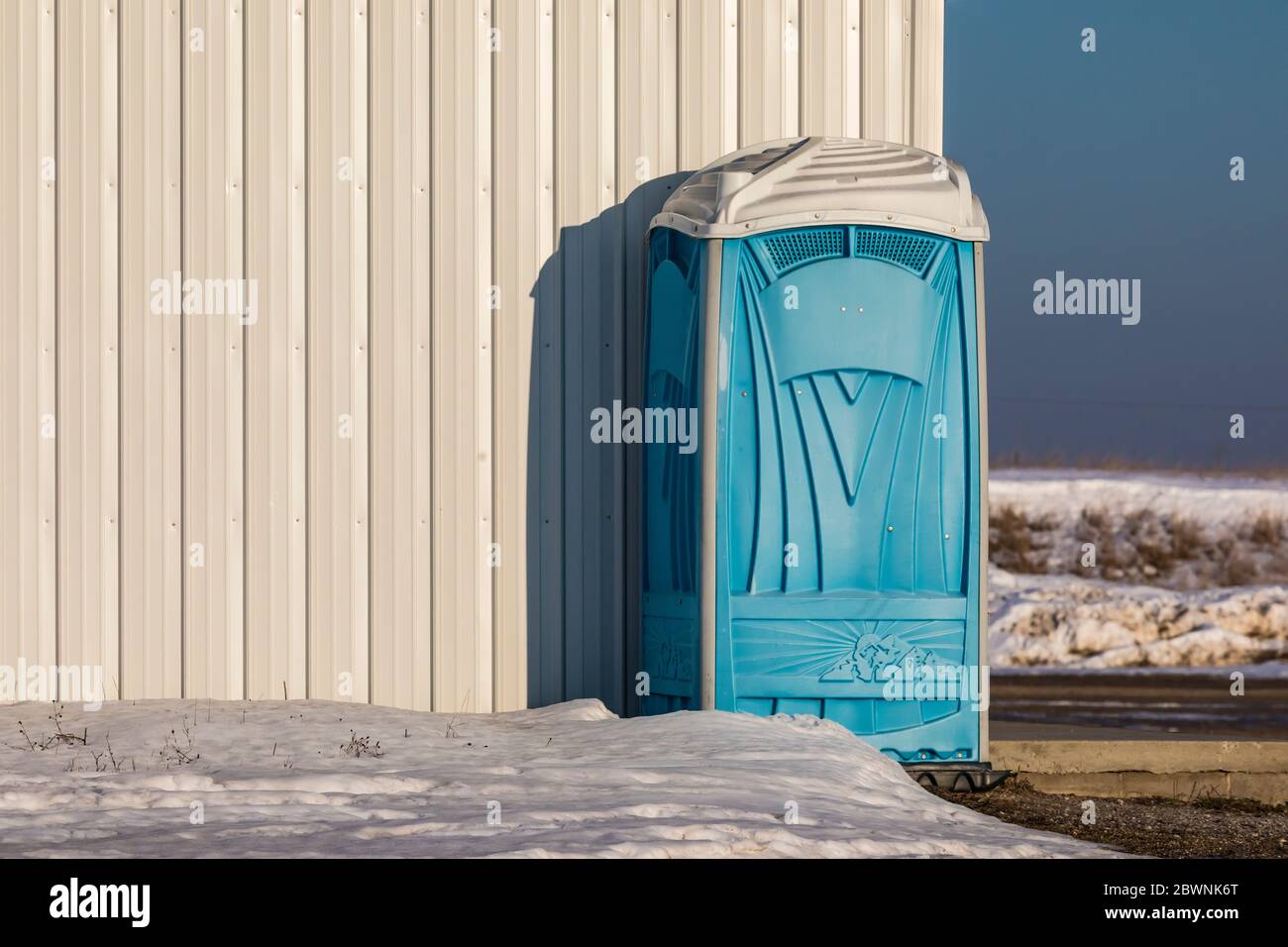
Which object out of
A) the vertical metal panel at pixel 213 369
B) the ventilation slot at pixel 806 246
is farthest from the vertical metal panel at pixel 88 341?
the ventilation slot at pixel 806 246

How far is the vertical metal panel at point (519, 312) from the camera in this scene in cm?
682

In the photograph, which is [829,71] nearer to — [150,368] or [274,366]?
[274,366]

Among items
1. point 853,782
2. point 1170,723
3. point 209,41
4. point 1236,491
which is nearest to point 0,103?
point 209,41

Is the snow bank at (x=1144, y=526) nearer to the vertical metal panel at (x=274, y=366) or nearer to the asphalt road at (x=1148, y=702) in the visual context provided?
the asphalt road at (x=1148, y=702)

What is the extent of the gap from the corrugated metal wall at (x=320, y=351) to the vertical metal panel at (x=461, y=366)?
0.01 metres

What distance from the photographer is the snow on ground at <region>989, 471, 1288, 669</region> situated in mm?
18562

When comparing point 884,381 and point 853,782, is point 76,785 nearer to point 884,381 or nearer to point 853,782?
point 853,782

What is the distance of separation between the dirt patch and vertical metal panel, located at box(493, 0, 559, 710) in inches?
83.4

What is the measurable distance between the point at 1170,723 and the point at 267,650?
6457 millimetres

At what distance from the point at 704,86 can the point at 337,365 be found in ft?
7.34

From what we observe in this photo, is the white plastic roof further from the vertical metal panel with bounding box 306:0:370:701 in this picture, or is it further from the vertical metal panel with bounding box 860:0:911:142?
the vertical metal panel with bounding box 306:0:370:701

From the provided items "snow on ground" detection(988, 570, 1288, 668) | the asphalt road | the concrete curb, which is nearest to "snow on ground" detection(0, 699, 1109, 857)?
the concrete curb

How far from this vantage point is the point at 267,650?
675 centimetres

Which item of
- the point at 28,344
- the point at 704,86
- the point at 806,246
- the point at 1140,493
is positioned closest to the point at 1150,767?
the point at 806,246
